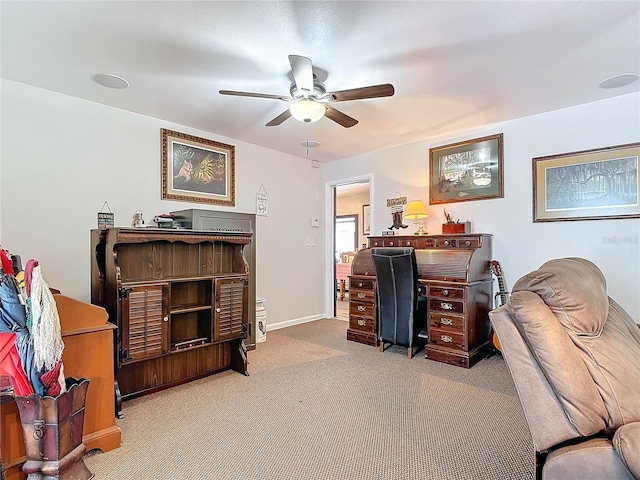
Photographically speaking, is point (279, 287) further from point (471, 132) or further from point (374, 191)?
point (471, 132)

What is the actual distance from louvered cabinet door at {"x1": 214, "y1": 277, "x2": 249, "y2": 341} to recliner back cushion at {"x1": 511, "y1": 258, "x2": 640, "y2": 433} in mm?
2277

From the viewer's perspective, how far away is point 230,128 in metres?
3.79

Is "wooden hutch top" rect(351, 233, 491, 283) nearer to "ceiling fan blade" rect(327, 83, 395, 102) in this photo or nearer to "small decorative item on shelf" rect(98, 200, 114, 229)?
"ceiling fan blade" rect(327, 83, 395, 102)

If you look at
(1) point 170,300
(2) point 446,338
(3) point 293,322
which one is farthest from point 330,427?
(3) point 293,322

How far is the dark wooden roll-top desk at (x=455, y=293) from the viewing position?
10.6 ft

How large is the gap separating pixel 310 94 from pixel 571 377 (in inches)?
89.9

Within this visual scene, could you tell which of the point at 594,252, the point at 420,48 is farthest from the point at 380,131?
the point at 594,252

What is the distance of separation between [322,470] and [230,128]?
3351 mm

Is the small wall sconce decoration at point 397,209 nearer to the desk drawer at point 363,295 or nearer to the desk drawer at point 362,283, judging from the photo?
the desk drawer at point 362,283

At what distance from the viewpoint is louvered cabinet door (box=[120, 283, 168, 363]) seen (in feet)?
7.89

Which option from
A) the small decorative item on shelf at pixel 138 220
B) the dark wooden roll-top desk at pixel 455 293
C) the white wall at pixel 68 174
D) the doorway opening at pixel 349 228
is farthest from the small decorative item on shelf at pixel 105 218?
the doorway opening at pixel 349 228

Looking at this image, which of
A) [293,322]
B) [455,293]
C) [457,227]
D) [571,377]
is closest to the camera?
[571,377]

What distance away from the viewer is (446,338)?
130 inches

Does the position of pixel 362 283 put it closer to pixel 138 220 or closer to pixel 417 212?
pixel 417 212
